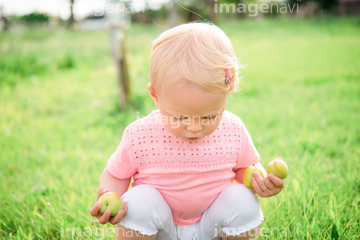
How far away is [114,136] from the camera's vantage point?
3.36m

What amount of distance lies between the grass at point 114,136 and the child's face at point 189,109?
33 cm

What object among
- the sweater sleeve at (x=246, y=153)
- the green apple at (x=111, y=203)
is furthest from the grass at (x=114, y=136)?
the green apple at (x=111, y=203)

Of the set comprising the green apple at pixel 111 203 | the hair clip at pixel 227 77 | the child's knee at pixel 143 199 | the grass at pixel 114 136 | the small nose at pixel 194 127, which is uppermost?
the hair clip at pixel 227 77

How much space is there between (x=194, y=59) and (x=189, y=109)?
19 cm

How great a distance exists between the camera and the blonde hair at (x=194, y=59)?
1302 millimetres

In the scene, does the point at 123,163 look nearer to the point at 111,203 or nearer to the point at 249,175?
the point at 111,203

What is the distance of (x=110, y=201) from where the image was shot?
54.1 inches

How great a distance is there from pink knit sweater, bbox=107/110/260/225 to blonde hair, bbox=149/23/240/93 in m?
0.28

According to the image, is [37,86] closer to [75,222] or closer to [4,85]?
[4,85]

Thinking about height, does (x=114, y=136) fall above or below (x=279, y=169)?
below

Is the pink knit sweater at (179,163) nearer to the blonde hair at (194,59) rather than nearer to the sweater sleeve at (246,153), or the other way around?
the sweater sleeve at (246,153)

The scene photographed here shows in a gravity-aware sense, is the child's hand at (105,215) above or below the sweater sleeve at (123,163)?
below

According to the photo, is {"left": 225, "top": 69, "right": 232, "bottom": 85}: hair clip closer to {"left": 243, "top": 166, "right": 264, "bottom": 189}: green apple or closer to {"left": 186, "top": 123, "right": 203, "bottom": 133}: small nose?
{"left": 186, "top": 123, "right": 203, "bottom": 133}: small nose

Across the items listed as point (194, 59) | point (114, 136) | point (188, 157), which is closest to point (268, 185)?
point (188, 157)
